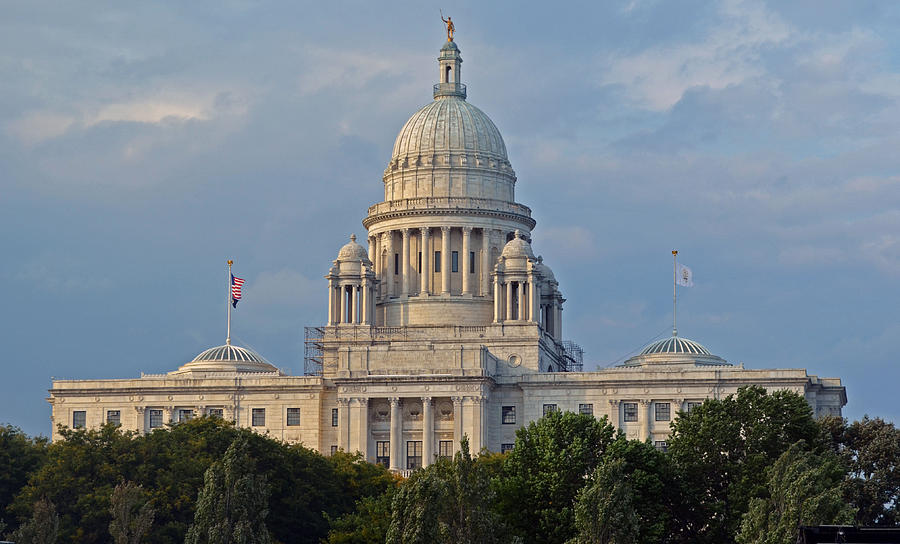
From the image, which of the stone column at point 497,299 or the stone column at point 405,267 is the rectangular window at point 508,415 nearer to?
the stone column at point 497,299

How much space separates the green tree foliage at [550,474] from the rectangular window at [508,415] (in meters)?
51.3

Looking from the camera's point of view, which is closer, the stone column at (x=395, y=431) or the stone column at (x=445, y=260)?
the stone column at (x=395, y=431)

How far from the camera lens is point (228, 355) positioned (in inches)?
7013

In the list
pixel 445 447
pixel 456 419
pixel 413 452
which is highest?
pixel 456 419

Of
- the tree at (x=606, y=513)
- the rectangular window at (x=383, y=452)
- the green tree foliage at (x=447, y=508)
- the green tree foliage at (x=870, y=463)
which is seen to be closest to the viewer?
the green tree foliage at (x=447, y=508)

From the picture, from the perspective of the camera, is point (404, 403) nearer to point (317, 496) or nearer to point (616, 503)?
point (317, 496)

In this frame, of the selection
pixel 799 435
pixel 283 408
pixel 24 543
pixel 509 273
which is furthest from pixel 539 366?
pixel 24 543

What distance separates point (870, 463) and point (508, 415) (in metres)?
44.7

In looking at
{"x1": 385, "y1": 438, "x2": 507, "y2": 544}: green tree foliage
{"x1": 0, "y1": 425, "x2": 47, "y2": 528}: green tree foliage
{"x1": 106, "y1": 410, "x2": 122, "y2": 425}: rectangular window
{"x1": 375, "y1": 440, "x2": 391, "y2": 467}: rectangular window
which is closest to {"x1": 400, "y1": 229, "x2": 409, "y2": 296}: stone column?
{"x1": 375, "y1": 440, "x2": 391, "y2": 467}: rectangular window

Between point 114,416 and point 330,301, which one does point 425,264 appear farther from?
point 114,416

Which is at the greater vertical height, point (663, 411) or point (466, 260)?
point (466, 260)

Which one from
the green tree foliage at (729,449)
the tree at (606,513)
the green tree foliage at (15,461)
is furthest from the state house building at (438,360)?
the tree at (606,513)

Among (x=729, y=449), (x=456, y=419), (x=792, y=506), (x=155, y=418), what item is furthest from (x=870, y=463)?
(x=155, y=418)

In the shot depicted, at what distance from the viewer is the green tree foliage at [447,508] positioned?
90.2 meters
